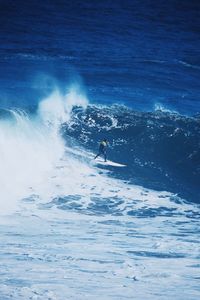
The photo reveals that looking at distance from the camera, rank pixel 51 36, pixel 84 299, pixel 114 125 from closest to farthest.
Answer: pixel 84 299 → pixel 114 125 → pixel 51 36

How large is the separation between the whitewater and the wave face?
12.2 inches

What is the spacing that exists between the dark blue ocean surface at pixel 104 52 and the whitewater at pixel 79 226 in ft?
20.1

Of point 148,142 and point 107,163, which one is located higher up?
point 148,142

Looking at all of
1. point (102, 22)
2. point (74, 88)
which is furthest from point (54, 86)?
point (102, 22)

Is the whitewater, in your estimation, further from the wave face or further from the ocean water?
the wave face

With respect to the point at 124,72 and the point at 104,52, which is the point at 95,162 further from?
the point at 104,52

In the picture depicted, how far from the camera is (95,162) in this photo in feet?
57.6

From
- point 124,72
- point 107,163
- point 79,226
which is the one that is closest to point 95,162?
point 107,163

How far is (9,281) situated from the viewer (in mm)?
7594

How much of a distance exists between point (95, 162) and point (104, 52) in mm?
17255

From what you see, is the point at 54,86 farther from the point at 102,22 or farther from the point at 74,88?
the point at 102,22

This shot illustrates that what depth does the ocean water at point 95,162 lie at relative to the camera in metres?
8.39

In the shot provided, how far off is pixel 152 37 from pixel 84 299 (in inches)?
1347

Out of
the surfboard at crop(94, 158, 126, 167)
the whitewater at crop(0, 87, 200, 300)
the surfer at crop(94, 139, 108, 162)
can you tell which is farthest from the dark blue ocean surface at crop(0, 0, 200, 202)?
the whitewater at crop(0, 87, 200, 300)
